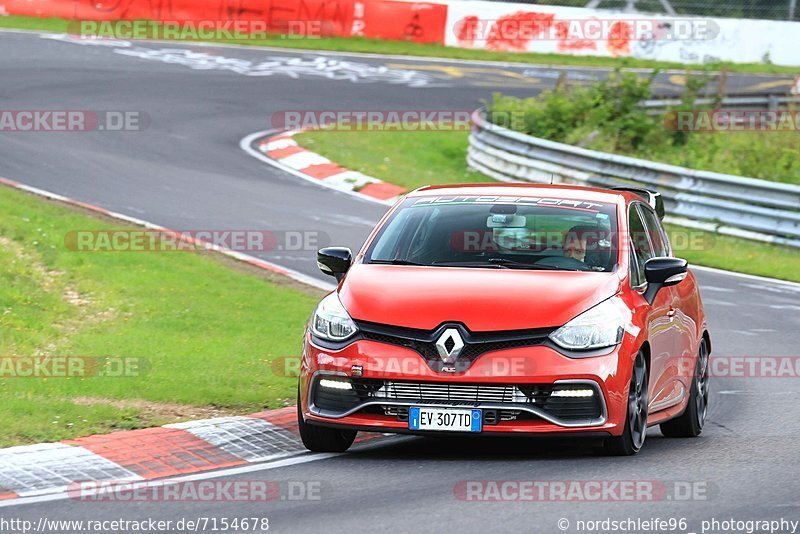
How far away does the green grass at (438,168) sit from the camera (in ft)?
62.3

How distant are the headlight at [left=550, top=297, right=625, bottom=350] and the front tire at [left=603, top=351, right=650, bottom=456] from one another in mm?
275

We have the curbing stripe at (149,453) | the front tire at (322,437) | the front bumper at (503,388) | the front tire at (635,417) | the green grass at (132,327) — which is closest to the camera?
the curbing stripe at (149,453)

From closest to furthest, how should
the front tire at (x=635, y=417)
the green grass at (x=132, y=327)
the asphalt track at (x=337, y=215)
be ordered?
1. the asphalt track at (x=337, y=215)
2. the front tire at (x=635, y=417)
3. the green grass at (x=132, y=327)

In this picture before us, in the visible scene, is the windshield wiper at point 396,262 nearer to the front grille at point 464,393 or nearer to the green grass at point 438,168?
the front grille at point 464,393

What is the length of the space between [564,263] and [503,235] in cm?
47

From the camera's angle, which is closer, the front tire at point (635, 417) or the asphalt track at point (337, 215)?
the asphalt track at point (337, 215)

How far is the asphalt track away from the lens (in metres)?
7.29

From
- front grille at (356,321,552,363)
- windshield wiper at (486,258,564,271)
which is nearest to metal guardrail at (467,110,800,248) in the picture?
windshield wiper at (486,258,564,271)

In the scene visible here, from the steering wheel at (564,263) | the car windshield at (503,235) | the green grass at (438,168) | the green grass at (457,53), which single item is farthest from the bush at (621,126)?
the steering wheel at (564,263)

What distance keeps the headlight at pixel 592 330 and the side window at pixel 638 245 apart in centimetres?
71

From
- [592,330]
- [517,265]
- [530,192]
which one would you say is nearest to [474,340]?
[592,330]

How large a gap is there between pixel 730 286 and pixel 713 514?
1025 cm

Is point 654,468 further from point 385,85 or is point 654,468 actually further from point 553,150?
point 385,85

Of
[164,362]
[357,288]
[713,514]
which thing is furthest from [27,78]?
[713,514]
